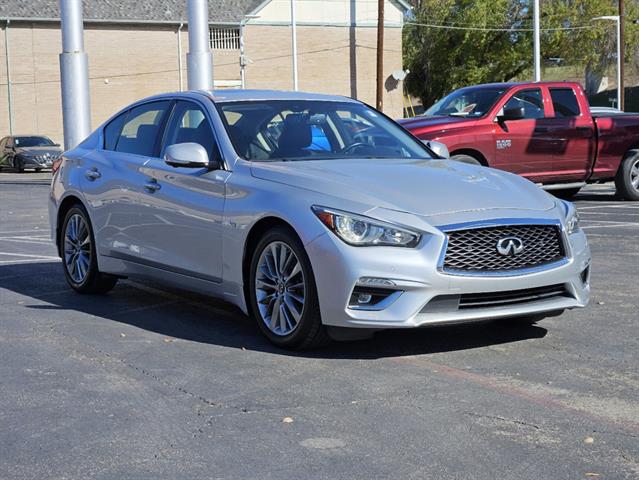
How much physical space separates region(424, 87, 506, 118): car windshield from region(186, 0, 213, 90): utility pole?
7.42 metres

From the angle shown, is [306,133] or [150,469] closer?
[150,469]

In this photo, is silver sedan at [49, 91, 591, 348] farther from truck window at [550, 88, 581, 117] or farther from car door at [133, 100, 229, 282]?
truck window at [550, 88, 581, 117]

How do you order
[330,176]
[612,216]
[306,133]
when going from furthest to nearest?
A: 1. [612,216]
2. [306,133]
3. [330,176]

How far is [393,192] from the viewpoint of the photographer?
6414 mm

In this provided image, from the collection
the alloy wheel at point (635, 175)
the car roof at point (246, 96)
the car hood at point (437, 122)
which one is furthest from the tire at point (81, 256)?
the alloy wheel at point (635, 175)

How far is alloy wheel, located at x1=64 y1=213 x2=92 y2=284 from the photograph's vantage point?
8867 millimetres

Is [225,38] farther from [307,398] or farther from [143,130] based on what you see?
[307,398]

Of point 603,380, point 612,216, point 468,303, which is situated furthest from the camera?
point 612,216

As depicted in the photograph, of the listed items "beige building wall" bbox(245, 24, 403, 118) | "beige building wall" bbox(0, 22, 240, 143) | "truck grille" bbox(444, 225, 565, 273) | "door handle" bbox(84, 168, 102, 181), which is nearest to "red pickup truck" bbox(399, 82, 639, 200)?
"door handle" bbox(84, 168, 102, 181)

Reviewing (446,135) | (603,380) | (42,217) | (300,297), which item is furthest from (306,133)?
(42,217)

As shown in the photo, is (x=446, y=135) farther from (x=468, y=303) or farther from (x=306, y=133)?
(x=468, y=303)

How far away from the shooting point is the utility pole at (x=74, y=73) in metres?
22.6

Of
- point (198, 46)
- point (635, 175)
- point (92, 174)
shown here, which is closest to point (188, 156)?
point (92, 174)

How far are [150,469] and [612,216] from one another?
1168cm
